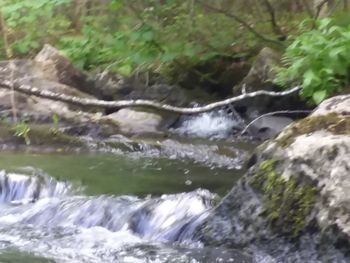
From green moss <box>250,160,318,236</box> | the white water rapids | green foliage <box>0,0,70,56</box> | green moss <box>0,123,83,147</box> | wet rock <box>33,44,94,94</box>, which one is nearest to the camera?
green moss <box>250,160,318,236</box>

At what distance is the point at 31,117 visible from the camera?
12.1 m

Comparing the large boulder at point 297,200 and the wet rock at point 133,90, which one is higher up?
the wet rock at point 133,90

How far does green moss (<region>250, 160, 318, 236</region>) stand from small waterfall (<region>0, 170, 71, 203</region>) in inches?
111

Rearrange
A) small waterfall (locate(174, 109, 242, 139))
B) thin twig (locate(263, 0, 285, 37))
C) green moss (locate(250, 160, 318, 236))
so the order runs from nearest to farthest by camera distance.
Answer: green moss (locate(250, 160, 318, 236)) < small waterfall (locate(174, 109, 242, 139)) < thin twig (locate(263, 0, 285, 37))

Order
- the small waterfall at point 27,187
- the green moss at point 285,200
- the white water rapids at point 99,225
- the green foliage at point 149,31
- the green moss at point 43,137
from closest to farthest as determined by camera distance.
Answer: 1. the green moss at point 285,200
2. the white water rapids at point 99,225
3. the small waterfall at point 27,187
4. the green moss at point 43,137
5. the green foliage at point 149,31

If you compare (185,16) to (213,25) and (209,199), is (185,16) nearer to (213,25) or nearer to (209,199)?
(213,25)

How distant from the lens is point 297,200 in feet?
16.9

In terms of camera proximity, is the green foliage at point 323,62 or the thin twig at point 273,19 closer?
the green foliage at point 323,62

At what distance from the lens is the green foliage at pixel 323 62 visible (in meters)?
7.78

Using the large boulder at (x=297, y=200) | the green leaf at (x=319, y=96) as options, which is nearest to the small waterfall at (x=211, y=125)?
the green leaf at (x=319, y=96)

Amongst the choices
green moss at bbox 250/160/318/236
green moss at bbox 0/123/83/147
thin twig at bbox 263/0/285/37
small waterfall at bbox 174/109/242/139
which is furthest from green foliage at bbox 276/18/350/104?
thin twig at bbox 263/0/285/37

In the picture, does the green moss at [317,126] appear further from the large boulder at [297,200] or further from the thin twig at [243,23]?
the thin twig at [243,23]

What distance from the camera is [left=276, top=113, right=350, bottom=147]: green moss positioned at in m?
5.59

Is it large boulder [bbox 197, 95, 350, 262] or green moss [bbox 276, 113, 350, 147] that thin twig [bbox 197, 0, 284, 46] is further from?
large boulder [bbox 197, 95, 350, 262]
